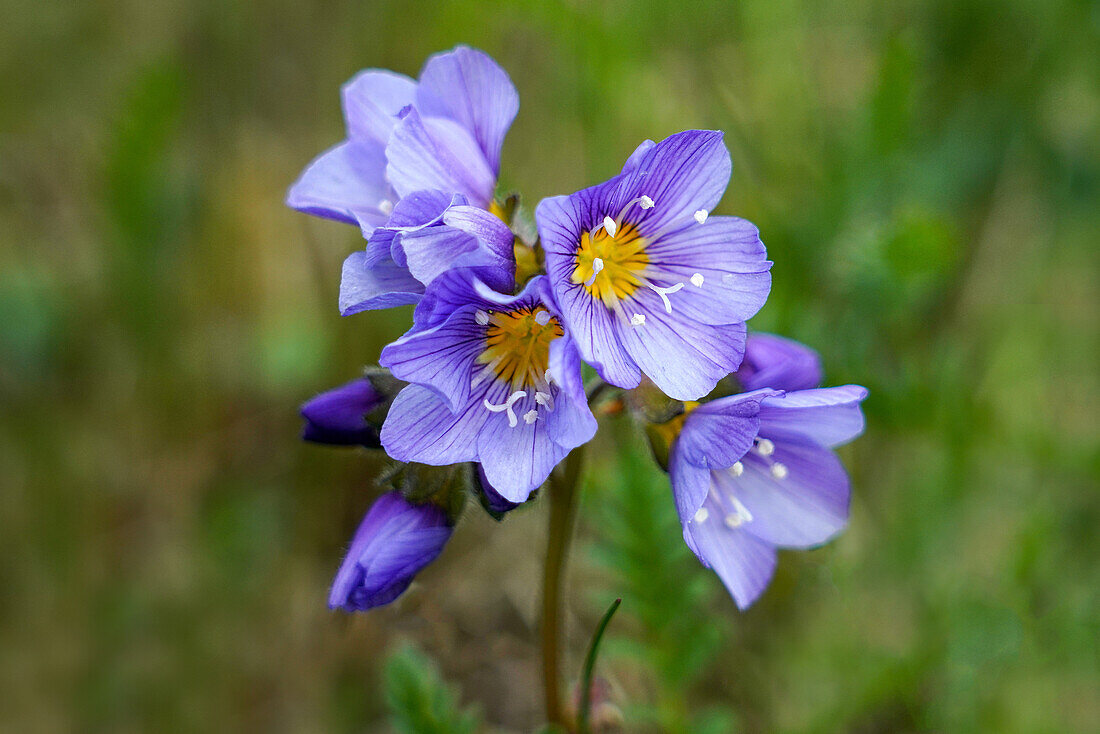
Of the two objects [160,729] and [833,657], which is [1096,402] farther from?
[160,729]

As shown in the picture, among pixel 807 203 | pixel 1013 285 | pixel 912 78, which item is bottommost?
pixel 1013 285

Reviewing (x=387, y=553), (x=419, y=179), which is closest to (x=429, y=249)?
(x=419, y=179)

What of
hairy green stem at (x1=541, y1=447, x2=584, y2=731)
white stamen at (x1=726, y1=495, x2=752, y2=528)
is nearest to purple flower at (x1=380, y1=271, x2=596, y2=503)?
hairy green stem at (x1=541, y1=447, x2=584, y2=731)

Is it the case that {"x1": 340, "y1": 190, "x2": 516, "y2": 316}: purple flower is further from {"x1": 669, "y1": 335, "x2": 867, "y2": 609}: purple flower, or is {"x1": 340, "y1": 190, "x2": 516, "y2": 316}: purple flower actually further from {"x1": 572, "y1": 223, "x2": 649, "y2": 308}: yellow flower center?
{"x1": 669, "y1": 335, "x2": 867, "y2": 609}: purple flower

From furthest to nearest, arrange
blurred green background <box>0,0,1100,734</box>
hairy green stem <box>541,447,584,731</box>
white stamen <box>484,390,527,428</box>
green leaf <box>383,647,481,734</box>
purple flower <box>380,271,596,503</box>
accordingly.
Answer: blurred green background <box>0,0,1100,734</box> → green leaf <box>383,647,481,734</box> → hairy green stem <box>541,447,584,731</box> → white stamen <box>484,390,527,428</box> → purple flower <box>380,271,596,503</box>

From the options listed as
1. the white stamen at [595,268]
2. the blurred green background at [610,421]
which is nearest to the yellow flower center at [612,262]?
the white stamen at [595,268]

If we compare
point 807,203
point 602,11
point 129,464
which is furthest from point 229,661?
point 602,11

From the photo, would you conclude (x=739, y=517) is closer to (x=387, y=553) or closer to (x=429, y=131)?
(x=387, y=553)

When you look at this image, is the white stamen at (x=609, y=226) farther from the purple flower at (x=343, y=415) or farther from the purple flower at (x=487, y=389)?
the purple flower at (x=343, y=415)

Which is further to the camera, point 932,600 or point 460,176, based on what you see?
point 932,600
